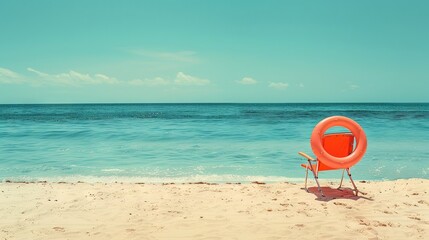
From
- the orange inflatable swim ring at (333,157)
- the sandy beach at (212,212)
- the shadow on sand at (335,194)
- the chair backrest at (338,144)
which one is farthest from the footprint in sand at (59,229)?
the chair backrest at (338,144)

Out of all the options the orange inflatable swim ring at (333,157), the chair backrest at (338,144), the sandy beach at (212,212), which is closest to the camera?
the sandy beach at (212,212)

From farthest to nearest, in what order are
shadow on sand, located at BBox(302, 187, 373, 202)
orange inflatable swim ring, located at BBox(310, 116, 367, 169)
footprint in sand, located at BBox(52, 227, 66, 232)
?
orange inflatable swim ring, located at BBox(310, 116, 367, 169) < shadow on sand, located at BBox(302, 187, 373, 202) < footprint in sand, located at BBox(52, 227, 66, 232)

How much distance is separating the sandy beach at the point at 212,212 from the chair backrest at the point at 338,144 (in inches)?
23.3

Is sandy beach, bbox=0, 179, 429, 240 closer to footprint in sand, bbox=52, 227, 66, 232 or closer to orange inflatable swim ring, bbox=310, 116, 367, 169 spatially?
footprint in sand, bbox=52, 227, 66, 232

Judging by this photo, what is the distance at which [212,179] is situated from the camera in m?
6.65

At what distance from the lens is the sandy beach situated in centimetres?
348

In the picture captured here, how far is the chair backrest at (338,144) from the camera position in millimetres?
5016

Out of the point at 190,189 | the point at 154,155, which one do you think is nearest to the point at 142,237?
the point at 190,189

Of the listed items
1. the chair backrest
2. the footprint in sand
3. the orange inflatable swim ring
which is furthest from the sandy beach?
the chair backrest

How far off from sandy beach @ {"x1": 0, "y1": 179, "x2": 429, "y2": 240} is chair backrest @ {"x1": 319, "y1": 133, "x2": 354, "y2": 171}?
59 cm

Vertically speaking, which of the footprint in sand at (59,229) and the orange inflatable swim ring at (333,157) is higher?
the orange inflatable swim ring at (333,157)

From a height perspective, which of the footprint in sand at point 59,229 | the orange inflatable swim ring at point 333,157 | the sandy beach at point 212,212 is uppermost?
the orange inflatable swim ring at point 333,157

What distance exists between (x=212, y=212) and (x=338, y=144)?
7.24 ft

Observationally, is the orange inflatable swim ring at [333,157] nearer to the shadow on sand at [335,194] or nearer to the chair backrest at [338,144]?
the chair backrest at [338,144]
